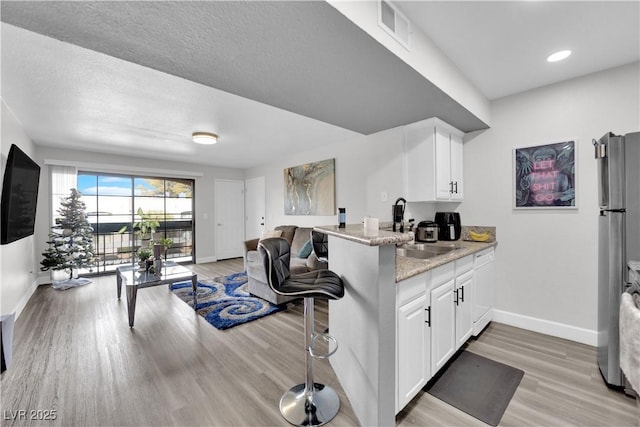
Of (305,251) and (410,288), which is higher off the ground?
(410,288)

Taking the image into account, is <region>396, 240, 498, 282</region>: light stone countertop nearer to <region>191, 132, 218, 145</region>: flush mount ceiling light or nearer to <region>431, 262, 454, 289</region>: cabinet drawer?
<region>431, 262, 454, 289</region>: cabinet drawer

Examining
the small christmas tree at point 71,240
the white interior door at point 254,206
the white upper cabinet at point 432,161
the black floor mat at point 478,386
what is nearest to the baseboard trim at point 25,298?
the small christmas tree at point 71,240

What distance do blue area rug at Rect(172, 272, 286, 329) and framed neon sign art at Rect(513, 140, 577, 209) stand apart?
9.97ft

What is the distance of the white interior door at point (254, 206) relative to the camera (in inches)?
249

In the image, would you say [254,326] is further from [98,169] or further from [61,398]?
[98,169]

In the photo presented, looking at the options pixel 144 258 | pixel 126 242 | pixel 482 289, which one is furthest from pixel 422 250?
pixel 126 242

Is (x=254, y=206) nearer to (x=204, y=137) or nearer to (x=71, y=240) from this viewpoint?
(x=204, y=137)

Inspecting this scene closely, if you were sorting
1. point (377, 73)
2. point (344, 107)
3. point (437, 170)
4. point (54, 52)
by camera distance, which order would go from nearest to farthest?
1. point (377, 73)
2. point (54, 52)
3. point (344, 107)
4. point (437, 170)

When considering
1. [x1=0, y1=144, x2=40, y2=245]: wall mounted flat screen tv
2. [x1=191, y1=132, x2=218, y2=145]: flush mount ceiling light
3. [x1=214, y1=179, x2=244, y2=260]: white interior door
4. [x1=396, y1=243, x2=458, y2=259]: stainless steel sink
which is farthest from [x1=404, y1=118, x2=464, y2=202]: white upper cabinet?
[x1=214, y1=179, x2=244, y2=260]: white interior door

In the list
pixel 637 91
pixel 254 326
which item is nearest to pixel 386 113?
pixel 637 91

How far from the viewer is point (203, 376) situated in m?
1.97

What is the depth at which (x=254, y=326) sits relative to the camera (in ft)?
9.21

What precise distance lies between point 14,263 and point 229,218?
4.01m

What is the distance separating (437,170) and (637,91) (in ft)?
5.24
